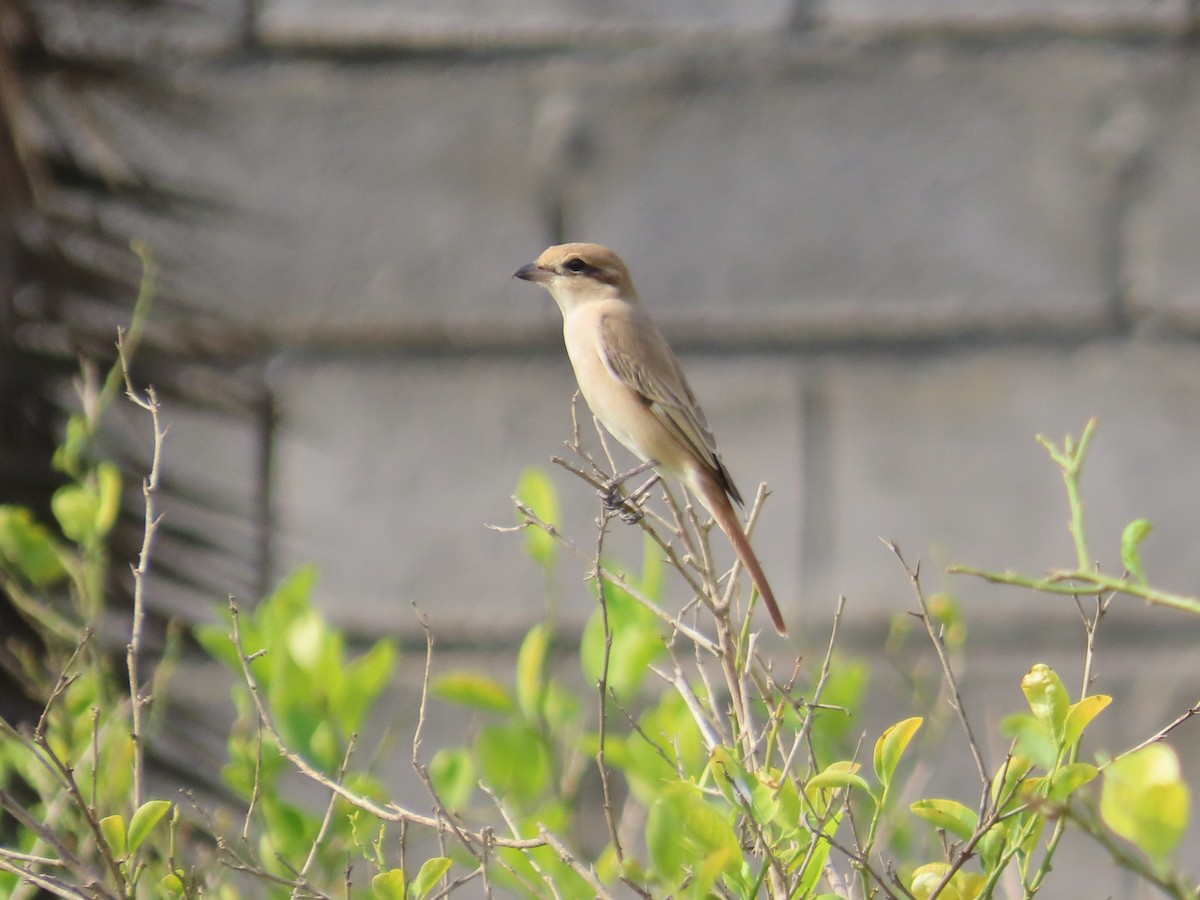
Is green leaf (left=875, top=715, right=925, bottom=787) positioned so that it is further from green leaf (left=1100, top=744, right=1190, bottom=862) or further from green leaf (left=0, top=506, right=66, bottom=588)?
green leaf (left=0, top=506, right=66, bottom=588)

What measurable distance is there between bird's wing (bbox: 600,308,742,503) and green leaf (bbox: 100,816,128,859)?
1.26 metres

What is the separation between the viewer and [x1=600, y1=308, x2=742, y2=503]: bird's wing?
7.68 ft

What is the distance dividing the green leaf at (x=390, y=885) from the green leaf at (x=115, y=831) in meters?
0.22

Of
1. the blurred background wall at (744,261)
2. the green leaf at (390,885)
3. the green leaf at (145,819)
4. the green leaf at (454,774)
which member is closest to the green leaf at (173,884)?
the green leaf at (145,819)

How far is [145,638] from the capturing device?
7.65 feet

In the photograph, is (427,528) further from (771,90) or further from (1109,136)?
(1109,136)

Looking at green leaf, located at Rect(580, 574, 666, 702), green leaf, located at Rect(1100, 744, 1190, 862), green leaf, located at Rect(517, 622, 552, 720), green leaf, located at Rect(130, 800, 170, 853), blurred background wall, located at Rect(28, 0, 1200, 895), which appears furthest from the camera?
blurred background wall, located at Rect(28, 0, 1200, 895)

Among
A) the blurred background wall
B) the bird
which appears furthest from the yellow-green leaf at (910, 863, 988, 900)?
the blurred background wall

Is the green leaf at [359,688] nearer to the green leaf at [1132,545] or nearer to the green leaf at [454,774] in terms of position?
the green leaf at [454,774]

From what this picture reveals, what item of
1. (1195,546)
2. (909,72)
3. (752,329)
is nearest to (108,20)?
(752,329)

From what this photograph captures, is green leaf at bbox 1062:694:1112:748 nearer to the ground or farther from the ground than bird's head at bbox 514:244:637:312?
nearer to the ground

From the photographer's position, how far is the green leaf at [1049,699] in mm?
1039

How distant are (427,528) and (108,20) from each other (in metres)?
1.19

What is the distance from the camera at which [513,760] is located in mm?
1628
